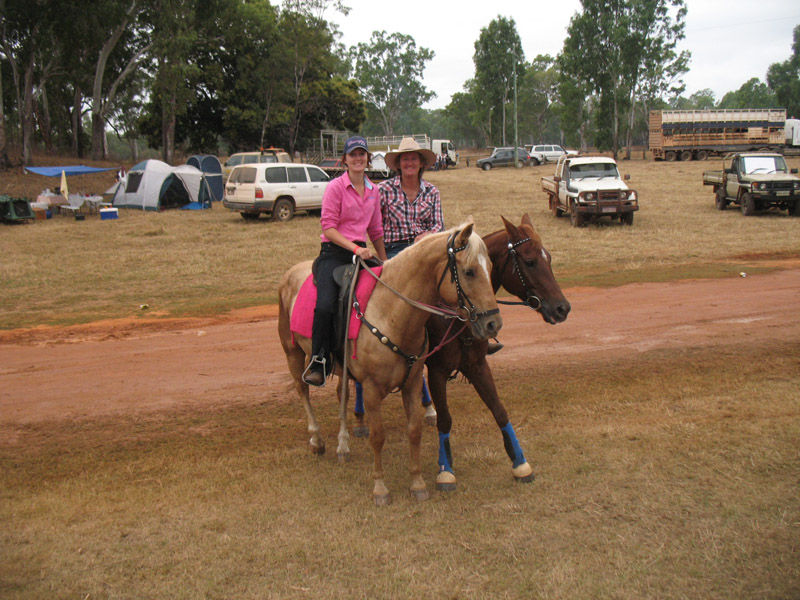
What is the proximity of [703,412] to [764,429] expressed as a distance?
0.59 metres

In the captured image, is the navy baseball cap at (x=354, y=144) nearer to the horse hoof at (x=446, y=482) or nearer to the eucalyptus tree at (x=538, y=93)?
the horse hoof at (x=446, y=482)

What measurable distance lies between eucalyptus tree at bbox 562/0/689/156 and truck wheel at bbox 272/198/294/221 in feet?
140

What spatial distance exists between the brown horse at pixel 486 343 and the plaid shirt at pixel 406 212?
782 mm

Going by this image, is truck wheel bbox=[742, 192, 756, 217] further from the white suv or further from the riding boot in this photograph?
the riding boot

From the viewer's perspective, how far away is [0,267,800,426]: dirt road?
7109 mm

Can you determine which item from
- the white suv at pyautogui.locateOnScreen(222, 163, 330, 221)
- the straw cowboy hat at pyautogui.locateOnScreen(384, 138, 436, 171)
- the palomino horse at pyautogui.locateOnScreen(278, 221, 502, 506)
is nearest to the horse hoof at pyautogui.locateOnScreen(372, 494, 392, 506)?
the palomino horse at pyautogui.locateOnScreen(278, 221, 502, 506)

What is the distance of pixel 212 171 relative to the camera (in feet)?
108

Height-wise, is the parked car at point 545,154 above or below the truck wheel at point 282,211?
above

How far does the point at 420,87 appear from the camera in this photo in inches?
3821

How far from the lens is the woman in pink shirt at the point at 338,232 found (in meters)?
4.95

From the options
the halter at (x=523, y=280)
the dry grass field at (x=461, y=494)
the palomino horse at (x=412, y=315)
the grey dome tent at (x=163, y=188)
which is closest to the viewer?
the dry grass field at (x=461, y=494)

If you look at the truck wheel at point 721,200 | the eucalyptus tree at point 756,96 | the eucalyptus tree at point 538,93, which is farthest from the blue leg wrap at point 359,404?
the eucalyptus tree at point 756,96

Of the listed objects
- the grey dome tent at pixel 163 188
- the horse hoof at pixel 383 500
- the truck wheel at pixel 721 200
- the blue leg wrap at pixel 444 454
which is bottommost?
the horse hoof at pixel 383 500

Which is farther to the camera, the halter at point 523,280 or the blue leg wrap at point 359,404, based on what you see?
the blue leg wrap at point 359,404
